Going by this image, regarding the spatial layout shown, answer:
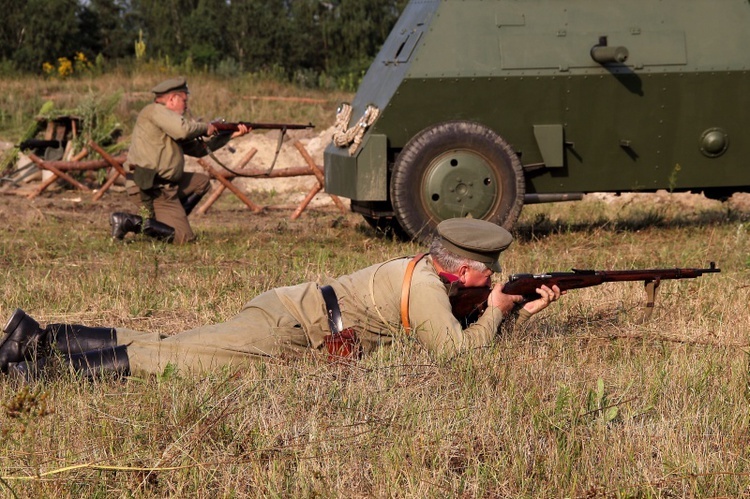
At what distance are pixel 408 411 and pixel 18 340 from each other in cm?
212

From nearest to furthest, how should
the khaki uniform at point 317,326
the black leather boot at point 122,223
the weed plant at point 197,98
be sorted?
1. the khaki uniform at point 317,326
2. the black leather boot at point 122,223
3. the weed plant at point 197,98

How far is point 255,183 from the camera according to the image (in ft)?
61.4

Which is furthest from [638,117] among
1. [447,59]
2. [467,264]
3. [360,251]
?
[467,264]

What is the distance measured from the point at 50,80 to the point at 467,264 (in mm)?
20672

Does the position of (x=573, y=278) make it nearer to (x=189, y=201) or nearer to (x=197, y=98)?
(x=189, y=201)

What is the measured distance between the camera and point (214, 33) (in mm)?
34875

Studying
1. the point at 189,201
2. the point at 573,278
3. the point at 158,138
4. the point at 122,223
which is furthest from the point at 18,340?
the point at 189,201

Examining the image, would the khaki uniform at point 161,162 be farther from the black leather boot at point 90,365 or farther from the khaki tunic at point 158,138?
the black leather boot at point 90,365

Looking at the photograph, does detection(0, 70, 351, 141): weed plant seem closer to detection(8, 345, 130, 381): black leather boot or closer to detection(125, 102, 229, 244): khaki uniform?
detection(125, 102, 229, 244): khaki uniform

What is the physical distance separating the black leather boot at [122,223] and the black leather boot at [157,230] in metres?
0.07

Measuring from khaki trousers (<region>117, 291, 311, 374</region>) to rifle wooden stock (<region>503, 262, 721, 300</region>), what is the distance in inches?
44.1

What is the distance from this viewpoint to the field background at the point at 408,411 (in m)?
4.62

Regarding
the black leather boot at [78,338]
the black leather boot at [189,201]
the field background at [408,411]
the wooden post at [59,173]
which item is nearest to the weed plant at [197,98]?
the wooden post at [59,173]

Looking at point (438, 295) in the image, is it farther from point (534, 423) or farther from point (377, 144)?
point (377, 144)
